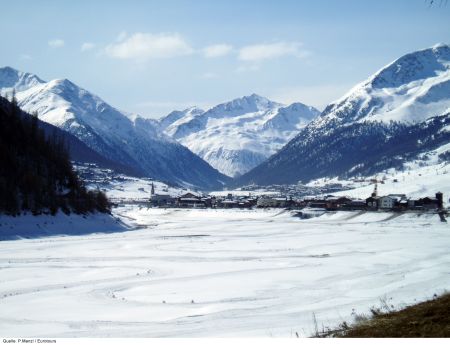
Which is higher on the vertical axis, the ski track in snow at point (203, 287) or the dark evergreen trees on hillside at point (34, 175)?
the dark evergreen trees on hillside at point (34, 175)

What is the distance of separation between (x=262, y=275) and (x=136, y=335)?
1742 cm

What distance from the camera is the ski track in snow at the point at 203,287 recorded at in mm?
22125

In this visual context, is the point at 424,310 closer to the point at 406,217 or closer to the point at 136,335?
the point at 136,335

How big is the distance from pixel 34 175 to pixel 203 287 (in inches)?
2741

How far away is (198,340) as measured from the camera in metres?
17.7

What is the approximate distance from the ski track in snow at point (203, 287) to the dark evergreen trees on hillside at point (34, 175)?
28.1 m

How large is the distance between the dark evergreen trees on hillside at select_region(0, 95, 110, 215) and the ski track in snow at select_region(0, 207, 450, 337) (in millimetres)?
28133

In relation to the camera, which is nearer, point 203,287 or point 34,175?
point 203,287

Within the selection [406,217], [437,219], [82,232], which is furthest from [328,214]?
[82,232]

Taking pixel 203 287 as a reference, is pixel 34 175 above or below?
above

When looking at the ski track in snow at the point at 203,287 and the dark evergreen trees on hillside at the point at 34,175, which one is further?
the dark evergreen trees on hillside at the point at 34,175

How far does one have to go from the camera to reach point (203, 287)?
3170 centimetres

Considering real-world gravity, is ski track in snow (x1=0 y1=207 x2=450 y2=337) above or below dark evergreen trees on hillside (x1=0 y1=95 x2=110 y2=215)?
below

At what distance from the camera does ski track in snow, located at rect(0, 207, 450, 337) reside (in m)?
22.1
